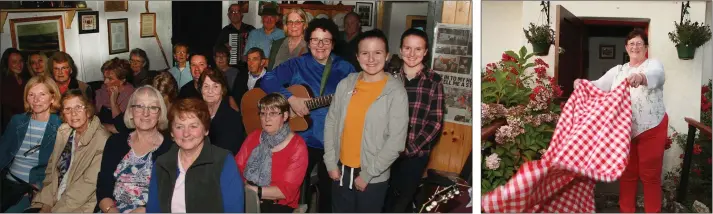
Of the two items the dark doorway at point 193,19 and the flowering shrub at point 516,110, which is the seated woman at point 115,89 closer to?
the dark doorway at point 193,19

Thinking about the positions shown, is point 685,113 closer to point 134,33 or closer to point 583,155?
point 583,155

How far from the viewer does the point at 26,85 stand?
14.5ft

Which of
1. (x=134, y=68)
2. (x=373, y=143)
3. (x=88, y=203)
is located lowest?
(x=88, y=203)

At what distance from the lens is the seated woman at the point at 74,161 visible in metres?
4.41

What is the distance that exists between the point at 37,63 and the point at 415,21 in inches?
67.9

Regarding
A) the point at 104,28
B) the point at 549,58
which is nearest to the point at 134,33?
the point at 104,28

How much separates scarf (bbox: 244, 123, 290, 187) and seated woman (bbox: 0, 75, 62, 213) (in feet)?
3.01

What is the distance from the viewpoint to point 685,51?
4.29 metres

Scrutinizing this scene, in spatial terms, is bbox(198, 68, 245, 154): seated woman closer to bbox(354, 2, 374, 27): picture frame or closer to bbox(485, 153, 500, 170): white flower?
bbox(354, 2, 374, 27): picture frame

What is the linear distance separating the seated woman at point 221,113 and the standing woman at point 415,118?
724 mm

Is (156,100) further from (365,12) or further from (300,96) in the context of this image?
(365,12)

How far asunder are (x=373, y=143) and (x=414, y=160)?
0.69 ft

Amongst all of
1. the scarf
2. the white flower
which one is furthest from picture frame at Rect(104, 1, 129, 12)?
the white flower

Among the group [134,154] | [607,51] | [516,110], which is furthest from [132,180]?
[607,51]
